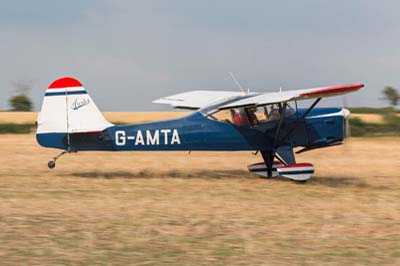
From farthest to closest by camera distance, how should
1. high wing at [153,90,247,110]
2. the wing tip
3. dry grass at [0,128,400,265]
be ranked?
high wing at [153,90,247,110]
the wing tip
dry grass at [0,128,400,265]

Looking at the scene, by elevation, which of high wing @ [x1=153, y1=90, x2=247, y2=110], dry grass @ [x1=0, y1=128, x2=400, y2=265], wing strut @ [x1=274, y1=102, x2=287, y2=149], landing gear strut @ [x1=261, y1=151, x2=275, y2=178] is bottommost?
dry grass @ [x1=0, y1=128, x2=400, y2=265]

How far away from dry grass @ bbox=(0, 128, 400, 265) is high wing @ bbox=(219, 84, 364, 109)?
1.48 m

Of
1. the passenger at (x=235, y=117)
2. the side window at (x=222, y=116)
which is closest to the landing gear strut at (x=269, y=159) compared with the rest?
the passenger at (x=235, y=117)

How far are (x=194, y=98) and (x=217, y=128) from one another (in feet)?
10.5

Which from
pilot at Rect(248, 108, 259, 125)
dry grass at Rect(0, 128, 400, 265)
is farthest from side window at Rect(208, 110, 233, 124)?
dry grass at Rect(0, 128, 400, 265)

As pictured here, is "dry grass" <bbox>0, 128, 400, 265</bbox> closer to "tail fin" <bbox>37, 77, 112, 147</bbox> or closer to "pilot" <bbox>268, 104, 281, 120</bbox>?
"tail fin" <bbox>37, 77, 112, 147</bbox>

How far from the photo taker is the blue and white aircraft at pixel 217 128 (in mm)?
11898

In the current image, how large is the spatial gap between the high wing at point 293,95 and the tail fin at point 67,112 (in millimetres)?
2477

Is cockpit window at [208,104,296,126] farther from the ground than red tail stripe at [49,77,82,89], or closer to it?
closer to it

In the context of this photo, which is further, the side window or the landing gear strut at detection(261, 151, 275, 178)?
the landing gear strut at detection(261, 151, 275, 178)

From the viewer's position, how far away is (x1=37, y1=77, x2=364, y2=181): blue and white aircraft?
39.0 ft

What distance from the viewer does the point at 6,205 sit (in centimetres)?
870

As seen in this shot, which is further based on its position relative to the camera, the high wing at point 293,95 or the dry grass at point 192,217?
the high wing at point 293,95

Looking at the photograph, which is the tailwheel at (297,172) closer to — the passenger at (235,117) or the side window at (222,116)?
the passenger at (235,117)
